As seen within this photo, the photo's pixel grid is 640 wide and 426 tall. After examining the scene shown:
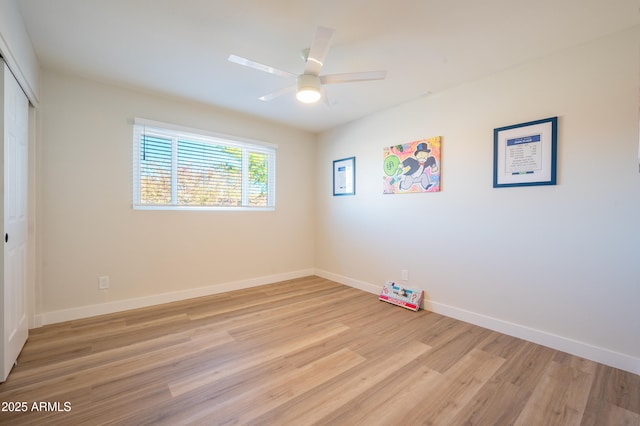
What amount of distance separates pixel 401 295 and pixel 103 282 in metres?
3.24

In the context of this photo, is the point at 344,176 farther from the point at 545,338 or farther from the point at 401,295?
the point at 545,338

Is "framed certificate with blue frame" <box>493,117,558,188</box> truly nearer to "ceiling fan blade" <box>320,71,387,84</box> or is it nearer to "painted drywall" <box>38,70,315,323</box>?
"ceiling fan blade" <box>320,71,387,84</box>

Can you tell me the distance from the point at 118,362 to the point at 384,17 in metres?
3.05

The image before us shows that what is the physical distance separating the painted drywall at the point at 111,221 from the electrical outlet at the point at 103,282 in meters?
0.04

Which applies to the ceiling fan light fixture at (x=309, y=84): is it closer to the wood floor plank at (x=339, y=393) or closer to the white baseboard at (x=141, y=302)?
the wood floor plank at (x=339, y=393)

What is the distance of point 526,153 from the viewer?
2367mm

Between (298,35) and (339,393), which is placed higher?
(298,35)

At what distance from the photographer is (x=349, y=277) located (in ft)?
13.2

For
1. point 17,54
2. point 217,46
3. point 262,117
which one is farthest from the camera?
point 262,117

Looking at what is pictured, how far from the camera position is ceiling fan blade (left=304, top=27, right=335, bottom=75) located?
1.63 m

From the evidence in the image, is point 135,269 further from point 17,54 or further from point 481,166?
point 481,166

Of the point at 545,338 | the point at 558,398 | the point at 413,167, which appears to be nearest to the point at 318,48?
the point at 413,167

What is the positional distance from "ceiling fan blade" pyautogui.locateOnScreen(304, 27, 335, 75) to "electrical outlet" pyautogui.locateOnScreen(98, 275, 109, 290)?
2868 millimetres

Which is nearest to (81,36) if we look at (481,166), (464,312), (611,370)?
(481,166)
